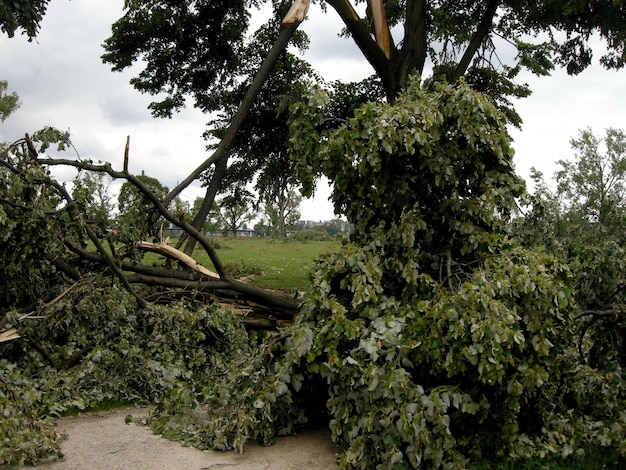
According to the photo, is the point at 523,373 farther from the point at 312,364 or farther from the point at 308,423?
the point at 308,423

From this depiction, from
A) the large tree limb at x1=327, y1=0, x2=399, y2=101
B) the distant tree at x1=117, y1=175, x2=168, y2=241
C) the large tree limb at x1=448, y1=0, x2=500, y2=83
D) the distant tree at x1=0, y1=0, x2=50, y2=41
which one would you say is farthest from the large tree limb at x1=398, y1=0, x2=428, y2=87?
the distant tree at x1=0, y1=0, x2=50, y2=41

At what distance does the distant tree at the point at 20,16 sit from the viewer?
19.2 ft

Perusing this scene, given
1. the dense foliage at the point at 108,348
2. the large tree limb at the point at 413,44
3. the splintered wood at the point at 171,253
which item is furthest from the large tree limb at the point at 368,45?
the dense foliage at the point at 108,348

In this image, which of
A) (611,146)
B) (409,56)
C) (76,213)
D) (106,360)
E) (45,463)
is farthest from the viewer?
(611,146)

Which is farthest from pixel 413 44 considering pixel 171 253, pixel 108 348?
pixel 108 348

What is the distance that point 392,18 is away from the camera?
1094 centimetres

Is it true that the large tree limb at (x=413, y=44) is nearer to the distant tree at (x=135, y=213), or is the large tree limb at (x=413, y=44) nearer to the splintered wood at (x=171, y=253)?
the splintered wood at (x=171, y=253)

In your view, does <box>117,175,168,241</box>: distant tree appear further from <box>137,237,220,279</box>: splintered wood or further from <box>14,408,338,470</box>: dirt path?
<box>14,408,338,470</box>: dirt path

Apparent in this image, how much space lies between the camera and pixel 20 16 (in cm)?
629

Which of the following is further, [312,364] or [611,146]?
[611,146]

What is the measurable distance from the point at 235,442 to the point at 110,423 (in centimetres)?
115

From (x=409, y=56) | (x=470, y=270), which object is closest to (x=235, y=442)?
(x=470, y=270)

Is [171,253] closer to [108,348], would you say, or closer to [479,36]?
[108,348]

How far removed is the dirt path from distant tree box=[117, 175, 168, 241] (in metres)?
2.09
